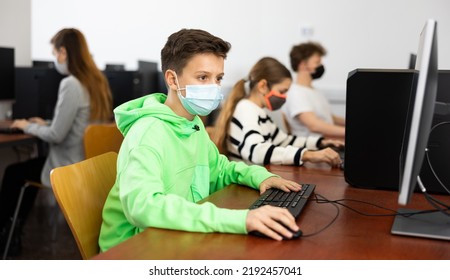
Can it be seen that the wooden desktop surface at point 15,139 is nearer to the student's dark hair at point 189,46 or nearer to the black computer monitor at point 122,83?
the black computer monitor at point 122,83

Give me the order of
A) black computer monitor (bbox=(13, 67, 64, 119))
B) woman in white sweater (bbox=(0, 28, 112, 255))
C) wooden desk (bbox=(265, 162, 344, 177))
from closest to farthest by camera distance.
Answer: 1. wooden desk (bbox=(265, 162, 344, 177))
2. woman in white sweater (bbox=(0, 28, 112, 255))
3. black computer monitor (bbox=(13, 67, 64, 119))

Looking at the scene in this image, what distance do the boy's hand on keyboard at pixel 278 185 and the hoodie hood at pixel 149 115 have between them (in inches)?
8.6

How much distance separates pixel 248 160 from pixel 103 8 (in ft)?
9.23

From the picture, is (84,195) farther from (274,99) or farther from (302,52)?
(302,52)

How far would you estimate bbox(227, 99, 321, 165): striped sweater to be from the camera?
1.93m

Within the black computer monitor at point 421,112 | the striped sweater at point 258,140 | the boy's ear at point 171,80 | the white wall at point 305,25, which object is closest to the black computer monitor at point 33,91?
the white wall at point 305,25

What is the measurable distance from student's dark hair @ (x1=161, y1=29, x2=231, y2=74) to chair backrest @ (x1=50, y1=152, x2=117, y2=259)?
0.30m

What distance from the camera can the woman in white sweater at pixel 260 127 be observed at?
1.92 meters

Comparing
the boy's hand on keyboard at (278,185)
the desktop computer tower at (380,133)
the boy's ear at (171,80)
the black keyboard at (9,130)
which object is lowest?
the black keyboard at (9,130)

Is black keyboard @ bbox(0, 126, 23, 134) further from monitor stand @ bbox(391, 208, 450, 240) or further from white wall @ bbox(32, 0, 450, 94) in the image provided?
monitor stand @ bbox(391, 208, 450, 240)

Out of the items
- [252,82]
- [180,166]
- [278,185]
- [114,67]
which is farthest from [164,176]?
[114,67]

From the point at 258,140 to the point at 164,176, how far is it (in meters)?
0.81

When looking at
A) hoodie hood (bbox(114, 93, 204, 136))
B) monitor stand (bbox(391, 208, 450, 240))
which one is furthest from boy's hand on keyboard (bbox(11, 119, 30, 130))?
monitor stand (bbox(391, 208, 450, 240))

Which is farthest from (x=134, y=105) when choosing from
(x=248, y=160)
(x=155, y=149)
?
(x=248, y=160)
